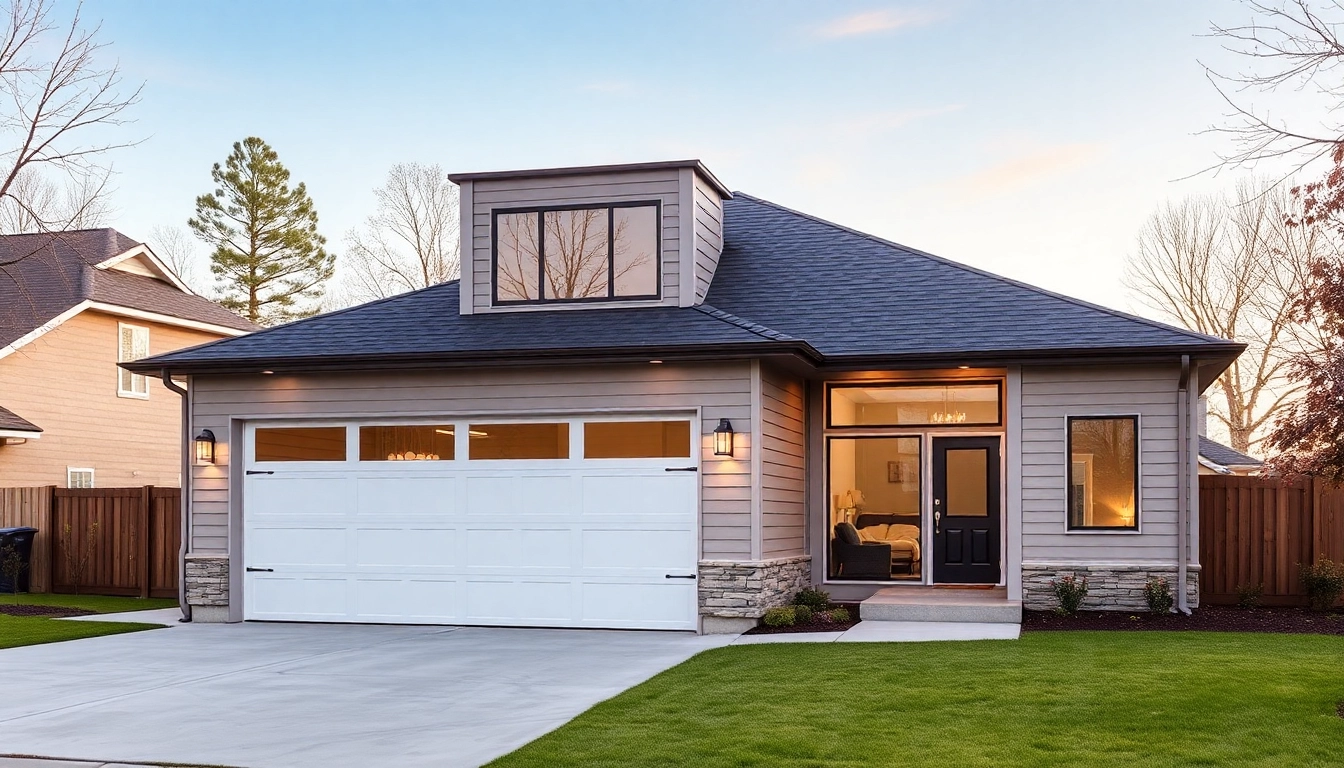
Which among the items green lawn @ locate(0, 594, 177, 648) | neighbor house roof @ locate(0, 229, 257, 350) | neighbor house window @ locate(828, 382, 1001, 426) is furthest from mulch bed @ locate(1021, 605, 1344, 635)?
neighbor house roof @ locate(0, 229, 257, 350)

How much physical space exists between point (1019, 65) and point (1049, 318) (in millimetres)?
5337

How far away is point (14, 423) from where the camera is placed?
20312mm

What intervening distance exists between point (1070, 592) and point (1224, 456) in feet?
62.6

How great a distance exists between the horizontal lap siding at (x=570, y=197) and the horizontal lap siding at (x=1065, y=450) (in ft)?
13.9

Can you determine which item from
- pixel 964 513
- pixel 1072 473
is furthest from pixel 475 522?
pixel 1072 473

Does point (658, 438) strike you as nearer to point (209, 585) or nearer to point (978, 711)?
point (209, 585)

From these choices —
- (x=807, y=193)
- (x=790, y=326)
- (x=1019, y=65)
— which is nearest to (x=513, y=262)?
(x=790, y=326)

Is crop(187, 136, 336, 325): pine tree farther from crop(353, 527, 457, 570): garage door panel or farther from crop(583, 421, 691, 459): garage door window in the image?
crop(583, 421, 691, 459): garage door window

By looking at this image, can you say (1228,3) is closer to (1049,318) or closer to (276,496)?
(1049,318)

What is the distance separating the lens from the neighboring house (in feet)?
69.7

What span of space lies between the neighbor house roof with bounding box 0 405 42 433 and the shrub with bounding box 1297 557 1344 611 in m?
18.6

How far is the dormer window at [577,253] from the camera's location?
575 inches

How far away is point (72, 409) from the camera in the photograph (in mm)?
22469

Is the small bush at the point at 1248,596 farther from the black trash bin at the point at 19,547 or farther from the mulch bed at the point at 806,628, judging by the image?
the black trash bin at the point at 19,547
